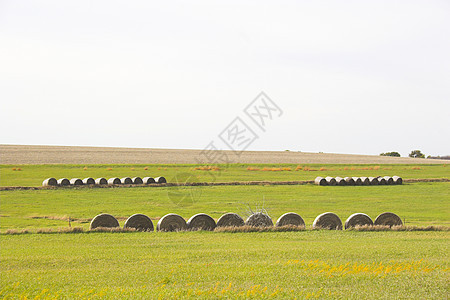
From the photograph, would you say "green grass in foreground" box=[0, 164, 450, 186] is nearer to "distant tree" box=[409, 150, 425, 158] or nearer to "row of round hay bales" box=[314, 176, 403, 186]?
"row of round hay bales" box=[314, 176, 403, 186]

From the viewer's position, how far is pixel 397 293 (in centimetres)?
1172

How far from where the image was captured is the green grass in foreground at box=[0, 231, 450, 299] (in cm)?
1206

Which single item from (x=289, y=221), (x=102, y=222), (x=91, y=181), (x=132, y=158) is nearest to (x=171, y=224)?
(x=102, y=222)

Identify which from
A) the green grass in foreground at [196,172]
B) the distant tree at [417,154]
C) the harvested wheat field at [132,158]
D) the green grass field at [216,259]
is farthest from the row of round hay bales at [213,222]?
the distant tree at [417,154]

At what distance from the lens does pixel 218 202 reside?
37719mm

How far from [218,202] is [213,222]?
13773 mm

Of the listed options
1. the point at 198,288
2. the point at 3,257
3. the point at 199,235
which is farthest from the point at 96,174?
the point at 198,288

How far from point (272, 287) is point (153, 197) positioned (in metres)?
28.3

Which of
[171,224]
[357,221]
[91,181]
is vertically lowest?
[171,224]

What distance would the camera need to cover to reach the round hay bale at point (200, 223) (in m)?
23.7

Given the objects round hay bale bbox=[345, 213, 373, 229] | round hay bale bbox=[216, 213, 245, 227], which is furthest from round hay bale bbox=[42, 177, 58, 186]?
round hay bale bbox=[345, 213, 373, 229]

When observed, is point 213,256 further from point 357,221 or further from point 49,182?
point 49,182

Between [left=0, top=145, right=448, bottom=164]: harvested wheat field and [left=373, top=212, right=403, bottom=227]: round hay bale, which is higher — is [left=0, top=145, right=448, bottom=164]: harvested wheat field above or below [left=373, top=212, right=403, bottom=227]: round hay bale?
above

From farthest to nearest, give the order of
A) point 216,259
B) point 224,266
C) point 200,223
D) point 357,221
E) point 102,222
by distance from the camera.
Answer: point 357,221 < point 200,223 < point 102,222 < point 216,259 < point 224,266
